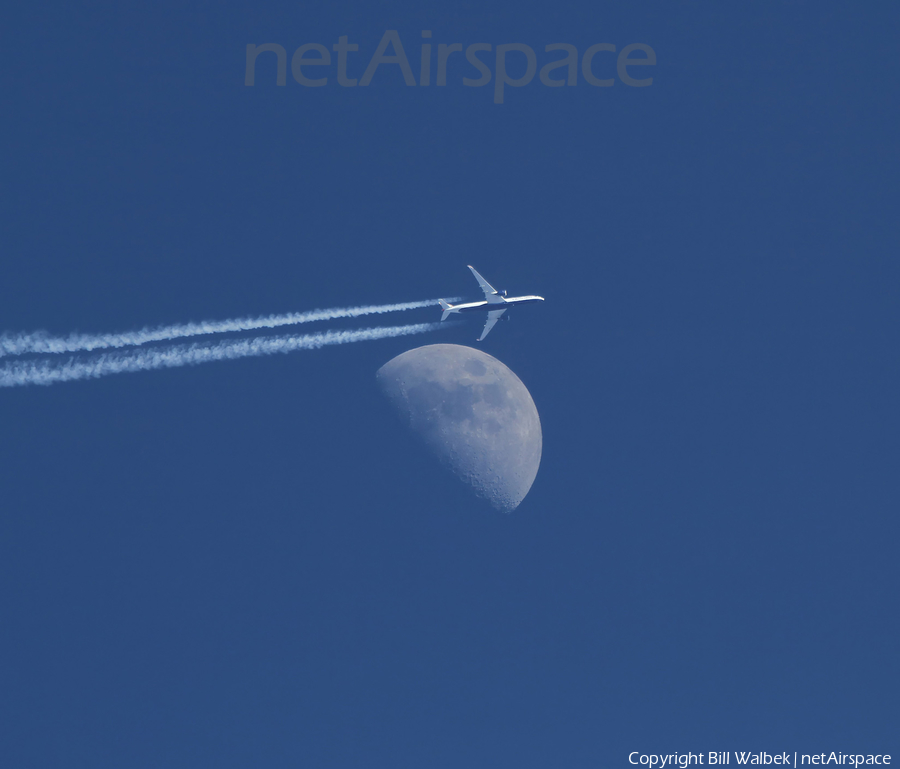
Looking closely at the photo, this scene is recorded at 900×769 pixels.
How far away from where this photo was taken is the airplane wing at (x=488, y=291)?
420 ft

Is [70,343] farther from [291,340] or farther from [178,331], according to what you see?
[291,340]

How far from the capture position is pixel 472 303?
12638 cm

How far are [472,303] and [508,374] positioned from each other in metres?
13.1

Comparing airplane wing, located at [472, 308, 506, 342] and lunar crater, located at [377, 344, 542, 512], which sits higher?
airplane wing, located at [472, 308, 506, 342]

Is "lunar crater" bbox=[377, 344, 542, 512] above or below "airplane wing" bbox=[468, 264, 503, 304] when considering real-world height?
below

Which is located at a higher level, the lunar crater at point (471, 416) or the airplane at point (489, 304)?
the airplane at point (489, 304)

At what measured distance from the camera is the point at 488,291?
12875cm

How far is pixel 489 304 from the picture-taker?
418 feet

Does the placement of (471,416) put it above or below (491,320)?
below

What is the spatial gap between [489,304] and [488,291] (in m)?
2.28

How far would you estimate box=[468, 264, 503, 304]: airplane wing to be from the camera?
128125 millimetres

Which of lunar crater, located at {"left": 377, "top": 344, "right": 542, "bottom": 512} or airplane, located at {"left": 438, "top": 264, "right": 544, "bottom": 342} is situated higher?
airplane, located at {"left": 438, "top": 264, "right": 544, "bottom": 342}

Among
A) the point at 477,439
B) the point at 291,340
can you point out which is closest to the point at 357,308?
the point at 291,340

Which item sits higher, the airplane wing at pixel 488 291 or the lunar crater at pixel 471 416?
the airplane wing at pixel 488 291
